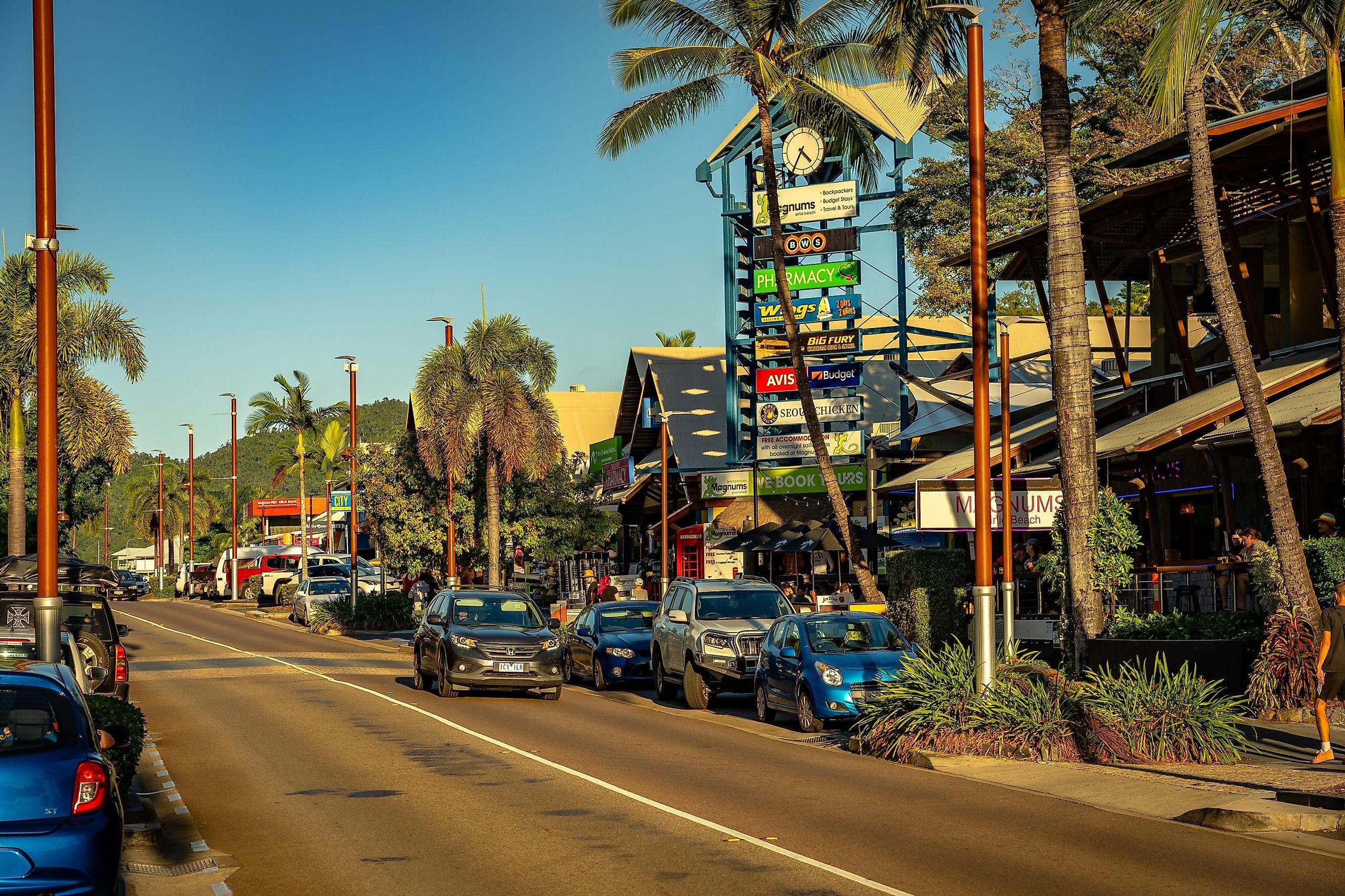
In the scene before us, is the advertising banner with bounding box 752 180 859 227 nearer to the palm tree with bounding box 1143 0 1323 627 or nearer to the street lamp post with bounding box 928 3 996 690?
the palm tree with bounding box 1143 0 1323 627

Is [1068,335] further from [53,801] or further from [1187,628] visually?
[53,801]

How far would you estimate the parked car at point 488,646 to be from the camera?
22.2 metres

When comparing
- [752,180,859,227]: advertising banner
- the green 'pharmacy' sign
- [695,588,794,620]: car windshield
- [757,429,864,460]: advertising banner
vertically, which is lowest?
[695,588,794,620]: car windshield

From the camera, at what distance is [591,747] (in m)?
16.8

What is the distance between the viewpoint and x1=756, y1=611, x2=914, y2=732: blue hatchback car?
18.5 metres

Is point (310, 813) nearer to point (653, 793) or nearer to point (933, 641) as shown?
point (653, 793)

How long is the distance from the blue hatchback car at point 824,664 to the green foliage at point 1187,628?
2.83m

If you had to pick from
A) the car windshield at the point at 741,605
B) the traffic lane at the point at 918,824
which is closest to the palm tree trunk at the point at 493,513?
the car windshield at the point at 741,605

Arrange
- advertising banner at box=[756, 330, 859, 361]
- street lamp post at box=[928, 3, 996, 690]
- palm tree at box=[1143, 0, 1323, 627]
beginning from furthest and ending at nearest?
advertising banner at box=[756, 330, 859, 361]
street lamp post at box=[928, 3, 996, 690]
palm tree at box=[1143, 0, 1323, 627]

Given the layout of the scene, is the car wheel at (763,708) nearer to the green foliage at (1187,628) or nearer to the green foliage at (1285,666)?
the green foliage at (1187,628)

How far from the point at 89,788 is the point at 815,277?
128 feet

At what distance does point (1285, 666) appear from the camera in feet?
54.9

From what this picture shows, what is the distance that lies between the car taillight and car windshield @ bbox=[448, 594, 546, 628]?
1532cm

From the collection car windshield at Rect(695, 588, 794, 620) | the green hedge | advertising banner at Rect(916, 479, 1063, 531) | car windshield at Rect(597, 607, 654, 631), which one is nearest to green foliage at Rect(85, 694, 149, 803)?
advertising banner at Rect(916, 479, 1063, 531)
